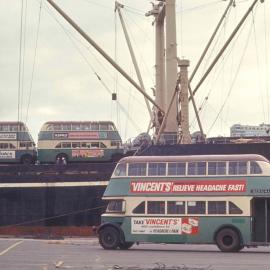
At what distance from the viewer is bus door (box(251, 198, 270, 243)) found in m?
27.7

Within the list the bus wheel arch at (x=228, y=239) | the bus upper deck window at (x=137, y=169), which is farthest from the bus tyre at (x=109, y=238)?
the bus wheel arch at (x=228, y=239)

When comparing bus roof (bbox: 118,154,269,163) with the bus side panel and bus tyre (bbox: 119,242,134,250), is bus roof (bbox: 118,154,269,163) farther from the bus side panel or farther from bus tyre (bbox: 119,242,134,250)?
bus tyre (bbox: 119,242,134,250)

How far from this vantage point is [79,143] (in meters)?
50.8

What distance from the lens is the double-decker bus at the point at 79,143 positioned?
50562 millimetres

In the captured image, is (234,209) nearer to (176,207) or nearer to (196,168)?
(196,168)

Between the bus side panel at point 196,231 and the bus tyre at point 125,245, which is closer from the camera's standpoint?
the bus side panel at point 196,231

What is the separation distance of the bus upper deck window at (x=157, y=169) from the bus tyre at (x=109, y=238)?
9.69 ft

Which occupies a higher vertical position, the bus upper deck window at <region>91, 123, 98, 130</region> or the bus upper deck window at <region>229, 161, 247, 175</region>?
the bus upper deck window at <region>91, 123, 98, 130</region>

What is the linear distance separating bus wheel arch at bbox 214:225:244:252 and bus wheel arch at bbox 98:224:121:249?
13.6ft

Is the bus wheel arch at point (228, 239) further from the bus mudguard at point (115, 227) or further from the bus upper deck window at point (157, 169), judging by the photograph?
the bus mudguard at point (115, 227)

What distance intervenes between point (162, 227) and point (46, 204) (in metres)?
14.8

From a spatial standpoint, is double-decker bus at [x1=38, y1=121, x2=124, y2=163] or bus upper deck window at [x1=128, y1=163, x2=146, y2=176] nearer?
bus upper deck window at [x1=128, y1=163, x2=146, y2=176]

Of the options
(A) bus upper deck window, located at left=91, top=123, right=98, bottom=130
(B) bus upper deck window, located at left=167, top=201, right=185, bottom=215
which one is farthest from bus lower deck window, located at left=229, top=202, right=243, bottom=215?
(A) bus upper deck window, located at left=91, top=123, right=98, bottom=130

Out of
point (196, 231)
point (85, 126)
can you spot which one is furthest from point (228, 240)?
point (85, 126)
